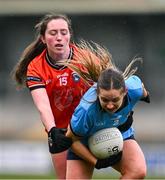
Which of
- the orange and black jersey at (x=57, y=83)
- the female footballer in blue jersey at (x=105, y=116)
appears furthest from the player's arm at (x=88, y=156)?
the orange and black jersey at (x=57, y=83)

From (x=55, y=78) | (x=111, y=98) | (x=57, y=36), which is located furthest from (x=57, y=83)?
(x=111, y=98)

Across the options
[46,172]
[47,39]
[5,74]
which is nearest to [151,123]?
[5,74]

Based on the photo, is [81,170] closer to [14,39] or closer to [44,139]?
[44,139]

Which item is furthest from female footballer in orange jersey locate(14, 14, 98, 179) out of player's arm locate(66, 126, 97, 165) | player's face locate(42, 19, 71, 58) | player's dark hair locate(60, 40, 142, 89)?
player's arm locate(66, 126, 97, 165)

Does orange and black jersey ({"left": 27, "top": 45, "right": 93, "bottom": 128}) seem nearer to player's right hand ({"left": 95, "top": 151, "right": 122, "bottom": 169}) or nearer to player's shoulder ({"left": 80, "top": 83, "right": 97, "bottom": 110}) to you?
player's shoulder ({"left": 80, "top": 83, "right": 97, "bottom": 110})

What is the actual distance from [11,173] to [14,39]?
12223 mm

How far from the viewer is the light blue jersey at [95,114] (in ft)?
23.7

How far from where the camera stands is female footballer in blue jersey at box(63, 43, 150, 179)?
7137 mm

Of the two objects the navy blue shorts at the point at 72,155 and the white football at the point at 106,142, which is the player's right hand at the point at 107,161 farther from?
the navy blue shorts at the point at 72,155

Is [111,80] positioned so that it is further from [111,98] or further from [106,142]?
[106,142]

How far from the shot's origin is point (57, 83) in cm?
801

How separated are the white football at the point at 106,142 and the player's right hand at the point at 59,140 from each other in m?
0.20

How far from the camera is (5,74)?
2684 cm

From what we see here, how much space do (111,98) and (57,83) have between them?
1059 mm
